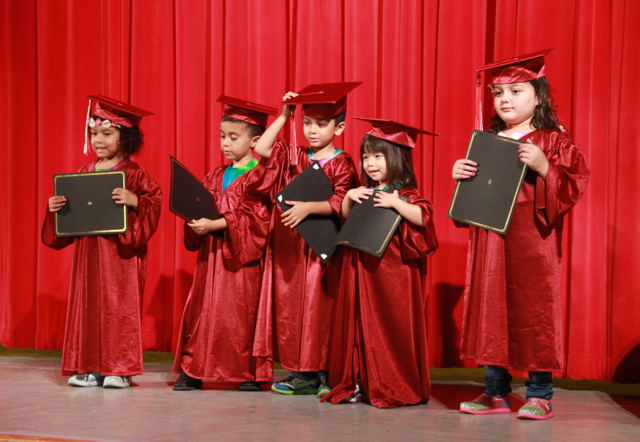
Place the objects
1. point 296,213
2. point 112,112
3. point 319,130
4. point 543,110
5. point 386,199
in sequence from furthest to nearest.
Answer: point 112,112 < point 319,130 < point 296,213 < point 386,199 < point 543,110

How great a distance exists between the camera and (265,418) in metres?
2.63

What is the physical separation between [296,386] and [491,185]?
4.47ft

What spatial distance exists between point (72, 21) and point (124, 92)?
2.29 feet

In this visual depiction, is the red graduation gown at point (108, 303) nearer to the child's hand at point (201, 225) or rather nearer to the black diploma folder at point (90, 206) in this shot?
the black diploma folder at point (90, 206)

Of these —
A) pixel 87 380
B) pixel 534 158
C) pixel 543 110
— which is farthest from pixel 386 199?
pixel 87 380

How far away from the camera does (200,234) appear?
3283 mm

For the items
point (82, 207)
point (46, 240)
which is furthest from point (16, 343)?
point (82, 207)

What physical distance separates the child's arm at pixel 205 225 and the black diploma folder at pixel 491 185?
1.12 meters

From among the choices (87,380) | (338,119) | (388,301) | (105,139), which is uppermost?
(338,119)

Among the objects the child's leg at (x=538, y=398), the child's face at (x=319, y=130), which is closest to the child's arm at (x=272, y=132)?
the child's face at (x=319, y=130)

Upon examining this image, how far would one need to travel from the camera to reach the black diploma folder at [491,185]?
2.61 metres

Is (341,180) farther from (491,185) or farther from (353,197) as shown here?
(491,185)

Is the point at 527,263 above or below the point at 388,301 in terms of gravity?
above

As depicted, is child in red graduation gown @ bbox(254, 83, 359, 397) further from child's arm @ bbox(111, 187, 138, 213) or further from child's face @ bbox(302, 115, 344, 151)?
child's arm @ bbox(111, 187, 138, 213)
